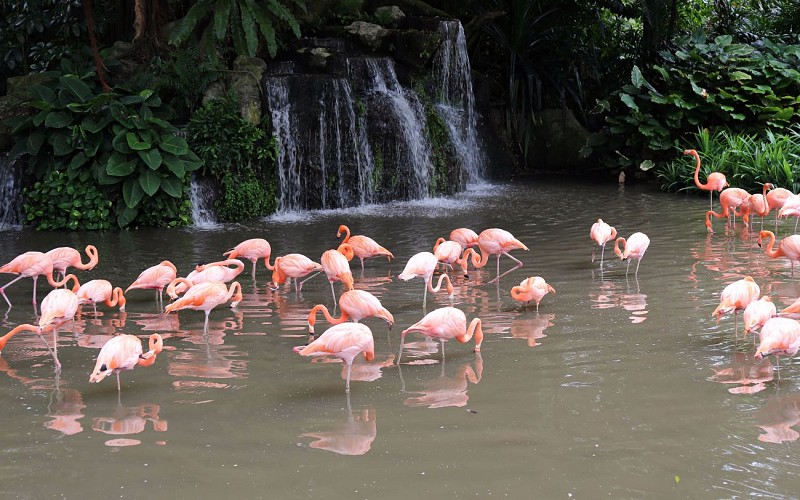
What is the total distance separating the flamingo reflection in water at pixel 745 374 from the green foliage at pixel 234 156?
7649 millimetres

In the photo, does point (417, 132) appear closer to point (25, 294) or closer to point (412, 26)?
point (412, 26)

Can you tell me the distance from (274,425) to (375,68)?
9729mm

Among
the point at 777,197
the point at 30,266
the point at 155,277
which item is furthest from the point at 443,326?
the point at 777,197

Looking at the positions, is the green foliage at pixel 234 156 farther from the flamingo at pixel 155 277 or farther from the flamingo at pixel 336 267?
the flamingo at pixel 336 267

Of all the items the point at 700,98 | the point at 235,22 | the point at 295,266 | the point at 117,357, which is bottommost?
the point at 117,357

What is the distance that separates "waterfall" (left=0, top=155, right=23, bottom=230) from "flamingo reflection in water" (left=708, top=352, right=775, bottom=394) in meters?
9.22

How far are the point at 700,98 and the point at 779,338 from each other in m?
10.1

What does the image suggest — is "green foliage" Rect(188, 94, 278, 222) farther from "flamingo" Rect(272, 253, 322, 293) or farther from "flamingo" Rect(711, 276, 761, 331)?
"flamingo" Rect(711, 276, 761, 331)

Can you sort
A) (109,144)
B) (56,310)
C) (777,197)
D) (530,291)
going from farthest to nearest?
(109,144) → (777,197) → (530,291) → (56,310)

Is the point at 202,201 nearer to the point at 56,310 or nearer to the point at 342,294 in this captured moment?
the point at 342,294

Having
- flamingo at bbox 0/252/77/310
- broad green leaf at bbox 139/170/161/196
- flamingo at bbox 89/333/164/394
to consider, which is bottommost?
flamingo at bbox 89/333/164/394

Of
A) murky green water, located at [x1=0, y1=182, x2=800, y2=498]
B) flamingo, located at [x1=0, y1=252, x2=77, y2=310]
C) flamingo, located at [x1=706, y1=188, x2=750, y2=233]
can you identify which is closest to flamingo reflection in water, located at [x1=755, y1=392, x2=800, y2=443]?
murky green water, located at [x1=0, y1=182, x2=800, y2=498]

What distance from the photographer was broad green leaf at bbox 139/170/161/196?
34.7 ft

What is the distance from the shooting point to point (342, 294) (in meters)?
6.02
